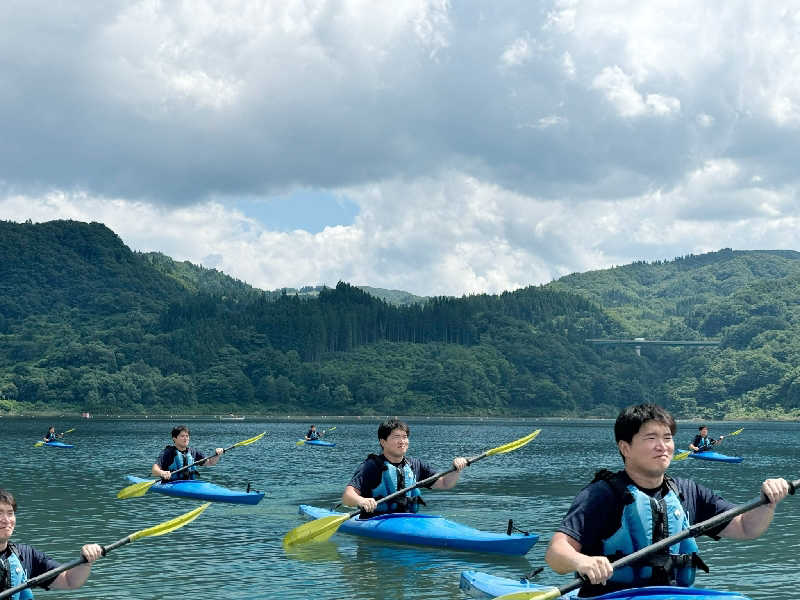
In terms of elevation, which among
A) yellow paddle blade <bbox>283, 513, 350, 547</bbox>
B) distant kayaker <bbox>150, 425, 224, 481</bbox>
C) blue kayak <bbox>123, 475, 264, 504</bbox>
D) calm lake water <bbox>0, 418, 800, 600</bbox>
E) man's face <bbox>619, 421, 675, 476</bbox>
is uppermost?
man's face <bbox>619, 421, 675, 476</bbox>

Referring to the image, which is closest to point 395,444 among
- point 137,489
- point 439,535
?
point 439,535

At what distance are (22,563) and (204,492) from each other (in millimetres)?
19108

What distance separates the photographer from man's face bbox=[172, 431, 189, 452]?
81.7ft

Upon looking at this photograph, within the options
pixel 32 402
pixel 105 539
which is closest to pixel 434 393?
pixel 32 402

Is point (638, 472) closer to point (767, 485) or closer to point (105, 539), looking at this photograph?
point (767, 485)

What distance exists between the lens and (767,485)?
684 centimetres

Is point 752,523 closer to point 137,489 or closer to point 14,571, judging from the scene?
point 14,571

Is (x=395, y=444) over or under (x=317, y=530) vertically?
over

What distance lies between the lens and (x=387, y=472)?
16.7 metres

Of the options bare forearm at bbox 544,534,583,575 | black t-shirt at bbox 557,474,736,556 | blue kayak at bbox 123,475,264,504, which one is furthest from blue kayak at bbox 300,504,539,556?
bare forearm at bbox 544,534,583,575

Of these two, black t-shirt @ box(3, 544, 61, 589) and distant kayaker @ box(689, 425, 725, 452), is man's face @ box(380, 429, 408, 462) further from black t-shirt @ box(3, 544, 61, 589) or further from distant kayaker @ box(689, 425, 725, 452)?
distant kayaker @ box(689, 425, 725, 452)

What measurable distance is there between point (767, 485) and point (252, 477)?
3557 centimetres

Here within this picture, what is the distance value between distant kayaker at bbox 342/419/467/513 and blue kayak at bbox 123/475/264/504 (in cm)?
1089

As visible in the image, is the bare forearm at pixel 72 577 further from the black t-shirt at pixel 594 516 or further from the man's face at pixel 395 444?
the man's face at pixel 395 444
